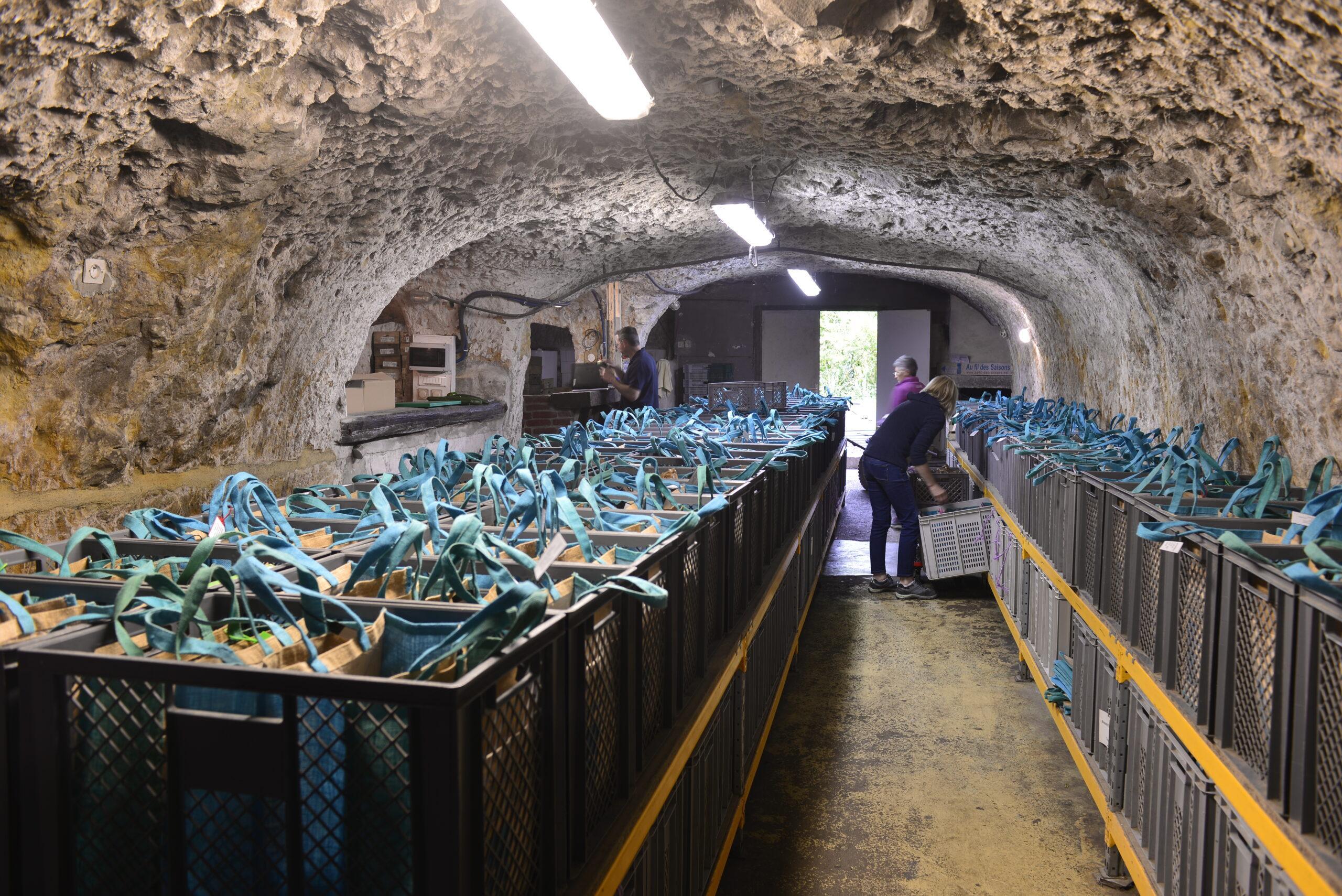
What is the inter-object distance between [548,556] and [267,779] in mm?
571

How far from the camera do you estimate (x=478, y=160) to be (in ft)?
12.8

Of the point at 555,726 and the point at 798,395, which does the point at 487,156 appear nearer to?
the point at 555,726

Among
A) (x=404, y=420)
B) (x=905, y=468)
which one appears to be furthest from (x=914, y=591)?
(x=404, y=420)

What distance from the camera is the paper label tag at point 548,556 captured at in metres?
1.47

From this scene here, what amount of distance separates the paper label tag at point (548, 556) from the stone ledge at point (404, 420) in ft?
10.8

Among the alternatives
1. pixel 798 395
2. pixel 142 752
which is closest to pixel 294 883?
pixel 142 752

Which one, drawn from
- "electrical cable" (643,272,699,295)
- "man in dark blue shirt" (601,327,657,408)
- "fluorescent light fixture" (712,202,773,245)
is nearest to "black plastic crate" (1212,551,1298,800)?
"fluorescent light fixture" (712,202,773,245)

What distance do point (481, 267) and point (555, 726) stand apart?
5.78 meters

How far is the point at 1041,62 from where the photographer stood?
9.45ft

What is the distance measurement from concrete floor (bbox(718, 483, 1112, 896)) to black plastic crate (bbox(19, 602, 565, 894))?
2.03 metres

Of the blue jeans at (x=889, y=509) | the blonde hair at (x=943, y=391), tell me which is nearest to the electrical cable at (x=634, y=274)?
the blonde hair at (x=943, y=391)

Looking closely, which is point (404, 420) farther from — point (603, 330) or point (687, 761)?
point (603, 330)

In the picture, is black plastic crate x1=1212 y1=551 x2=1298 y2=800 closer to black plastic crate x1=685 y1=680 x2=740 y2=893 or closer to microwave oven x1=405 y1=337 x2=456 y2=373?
black plastic crate x1=685 y1=680 x2=740 y2=893

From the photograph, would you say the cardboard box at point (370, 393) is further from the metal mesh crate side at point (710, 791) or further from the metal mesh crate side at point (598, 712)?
the metal mesh crate side at point (598, 712)
